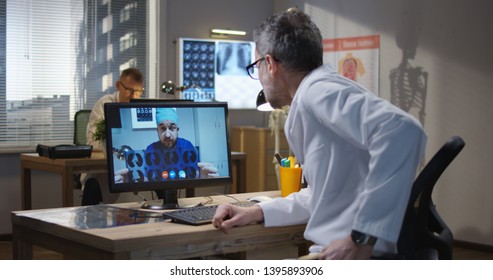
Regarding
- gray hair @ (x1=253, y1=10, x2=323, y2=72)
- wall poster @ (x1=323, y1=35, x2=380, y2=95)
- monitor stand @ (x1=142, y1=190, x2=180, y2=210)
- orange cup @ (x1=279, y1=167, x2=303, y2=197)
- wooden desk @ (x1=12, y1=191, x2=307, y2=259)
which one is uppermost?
wall poster @ (x1=323, y1=35, x2=380, y2=95)

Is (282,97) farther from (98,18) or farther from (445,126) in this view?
(98,18)

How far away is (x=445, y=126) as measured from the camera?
557cm

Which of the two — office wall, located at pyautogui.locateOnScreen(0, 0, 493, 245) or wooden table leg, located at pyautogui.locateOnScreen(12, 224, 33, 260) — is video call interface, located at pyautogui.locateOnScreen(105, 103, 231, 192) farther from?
office wall, located at pyautogui.locateOnScreen(0, 0, 493, 245)

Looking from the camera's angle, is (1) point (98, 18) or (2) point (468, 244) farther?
(1) point (98, 18)

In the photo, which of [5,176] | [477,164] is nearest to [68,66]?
[5,176]

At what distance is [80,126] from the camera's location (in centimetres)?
560

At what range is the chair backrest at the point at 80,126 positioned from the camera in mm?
5586

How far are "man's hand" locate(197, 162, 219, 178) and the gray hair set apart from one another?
741mm

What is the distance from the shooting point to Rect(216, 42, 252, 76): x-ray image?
22.9 ft

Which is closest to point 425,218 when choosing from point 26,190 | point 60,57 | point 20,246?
→ point 20,246

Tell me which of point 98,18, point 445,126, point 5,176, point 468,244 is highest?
point 98,18

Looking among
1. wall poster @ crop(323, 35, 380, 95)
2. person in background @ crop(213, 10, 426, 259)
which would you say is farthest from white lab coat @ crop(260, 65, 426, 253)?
wall poster @ crop(323, 35, 380, 95)

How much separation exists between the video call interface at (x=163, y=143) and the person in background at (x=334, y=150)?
1.54 feet

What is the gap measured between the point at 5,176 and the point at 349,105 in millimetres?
4499
